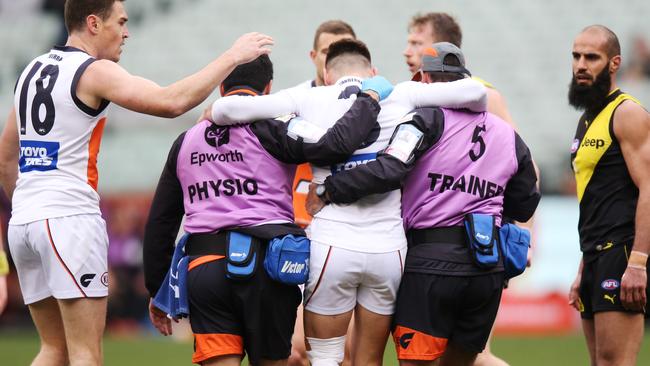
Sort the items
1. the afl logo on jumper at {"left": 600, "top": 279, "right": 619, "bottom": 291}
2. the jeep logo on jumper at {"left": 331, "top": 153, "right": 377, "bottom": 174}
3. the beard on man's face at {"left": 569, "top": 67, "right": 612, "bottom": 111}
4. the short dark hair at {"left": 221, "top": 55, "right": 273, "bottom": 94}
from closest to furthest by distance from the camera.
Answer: the jeep logo on jumper at {"left": 331, "top": 153, "right": 377, "bottom": 174} < the short dark hair at {"left": 221, "top": 55, "right": 273, "bottom": 94} < the afl logo on jumper at {"left": 600, "top": 279, "right": 619, "bottom": 291} < the beard on man's face at {"left": 569, "top": 67, "right": 612, "bottom": 111}

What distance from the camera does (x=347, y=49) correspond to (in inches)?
234

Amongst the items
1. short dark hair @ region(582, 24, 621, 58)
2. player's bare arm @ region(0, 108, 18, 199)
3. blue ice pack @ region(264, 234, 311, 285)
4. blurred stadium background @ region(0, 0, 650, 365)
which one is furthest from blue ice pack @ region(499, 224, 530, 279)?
blurred stadium background @ region(0, 0, 650, 365)

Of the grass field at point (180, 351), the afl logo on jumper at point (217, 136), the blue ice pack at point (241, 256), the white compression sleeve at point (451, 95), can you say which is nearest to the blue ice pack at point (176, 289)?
the blue ice pack at point (241, 256)

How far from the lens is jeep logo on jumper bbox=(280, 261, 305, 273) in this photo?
5410mm

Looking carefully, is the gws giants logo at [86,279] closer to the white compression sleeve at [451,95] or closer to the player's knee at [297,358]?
the player's knee at [297,358]

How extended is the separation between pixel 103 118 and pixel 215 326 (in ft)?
4.52

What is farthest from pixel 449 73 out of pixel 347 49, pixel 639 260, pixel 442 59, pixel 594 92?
pixel 639 260

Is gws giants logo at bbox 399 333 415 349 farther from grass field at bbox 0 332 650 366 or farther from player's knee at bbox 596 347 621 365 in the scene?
grass field at bbox 0 332 650 366

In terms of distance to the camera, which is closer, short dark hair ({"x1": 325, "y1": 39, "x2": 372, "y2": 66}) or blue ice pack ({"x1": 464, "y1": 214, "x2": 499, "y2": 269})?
blue ice pack ({"x1": 464, "y1": 214, "x2": 499, "y2": 269})

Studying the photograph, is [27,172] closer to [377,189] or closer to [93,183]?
[93,183]

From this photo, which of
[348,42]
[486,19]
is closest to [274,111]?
[348,42]

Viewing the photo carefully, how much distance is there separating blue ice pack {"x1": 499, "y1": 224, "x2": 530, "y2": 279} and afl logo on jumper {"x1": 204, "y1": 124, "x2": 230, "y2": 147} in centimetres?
168

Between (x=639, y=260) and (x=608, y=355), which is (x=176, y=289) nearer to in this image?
(x=608, y=355)

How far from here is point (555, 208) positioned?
15023 mm
